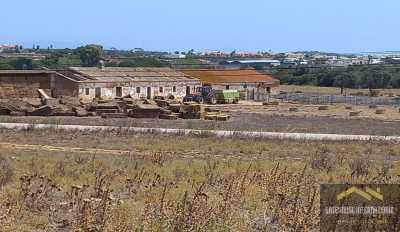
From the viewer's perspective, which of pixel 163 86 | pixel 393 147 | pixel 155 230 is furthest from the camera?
pixel 163 86

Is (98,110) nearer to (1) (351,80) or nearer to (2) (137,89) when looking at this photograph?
(2) (137,89)

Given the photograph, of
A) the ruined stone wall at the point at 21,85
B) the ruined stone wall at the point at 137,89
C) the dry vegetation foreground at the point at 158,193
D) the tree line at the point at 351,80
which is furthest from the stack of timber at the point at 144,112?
the tree line at the point at 351,80

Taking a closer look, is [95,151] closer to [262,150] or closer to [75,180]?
[262,150]

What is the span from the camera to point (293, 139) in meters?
30.7

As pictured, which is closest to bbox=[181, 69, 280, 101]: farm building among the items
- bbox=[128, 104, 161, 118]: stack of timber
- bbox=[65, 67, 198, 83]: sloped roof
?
bbox=[65, 67, 198, 83]: sloped roof

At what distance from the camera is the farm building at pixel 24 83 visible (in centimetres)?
5303

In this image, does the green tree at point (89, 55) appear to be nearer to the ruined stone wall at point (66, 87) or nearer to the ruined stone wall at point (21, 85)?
the ruined stone wall at point (66, 87)

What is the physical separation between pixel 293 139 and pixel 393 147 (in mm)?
4856

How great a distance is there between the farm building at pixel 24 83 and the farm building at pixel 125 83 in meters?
3.32

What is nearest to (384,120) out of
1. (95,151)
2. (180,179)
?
(95,151)

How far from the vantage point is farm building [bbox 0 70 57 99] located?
53031 millimetres

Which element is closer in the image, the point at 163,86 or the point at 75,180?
the point at 75,180

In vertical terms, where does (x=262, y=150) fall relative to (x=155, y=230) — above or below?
below

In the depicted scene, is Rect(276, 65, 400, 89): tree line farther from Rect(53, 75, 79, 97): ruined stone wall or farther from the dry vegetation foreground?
the dry vegetation foreground
